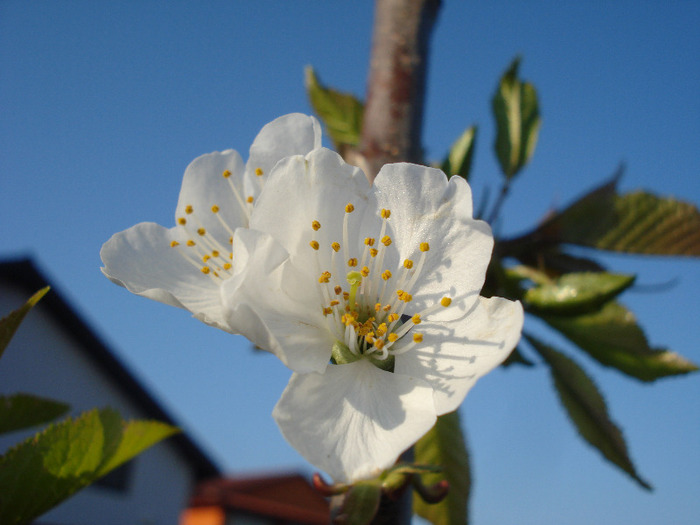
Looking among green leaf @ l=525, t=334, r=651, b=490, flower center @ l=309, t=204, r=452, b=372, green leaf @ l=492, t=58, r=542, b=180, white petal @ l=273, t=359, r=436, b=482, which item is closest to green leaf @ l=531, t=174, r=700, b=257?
green leaf @ l=492, t=58, r=542, b=180

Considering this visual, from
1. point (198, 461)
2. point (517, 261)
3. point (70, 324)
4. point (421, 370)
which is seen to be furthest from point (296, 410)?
point (198, 461)

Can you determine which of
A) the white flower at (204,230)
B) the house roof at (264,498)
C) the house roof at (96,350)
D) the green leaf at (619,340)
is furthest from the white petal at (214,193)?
the house roof at (264,498)

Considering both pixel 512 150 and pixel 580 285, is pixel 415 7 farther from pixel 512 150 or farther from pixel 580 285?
pixel 580 285

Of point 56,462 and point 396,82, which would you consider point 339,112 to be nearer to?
point 396,82

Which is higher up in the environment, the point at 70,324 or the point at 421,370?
the point at 421,370

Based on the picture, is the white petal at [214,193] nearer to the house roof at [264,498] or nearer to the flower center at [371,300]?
the flower center at [371,300]

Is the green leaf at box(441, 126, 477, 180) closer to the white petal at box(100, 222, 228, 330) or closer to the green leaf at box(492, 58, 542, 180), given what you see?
the green leaf at box(492, 58, 542, 180)

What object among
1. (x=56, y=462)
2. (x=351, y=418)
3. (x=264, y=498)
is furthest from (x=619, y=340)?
(x=264, y=498)
